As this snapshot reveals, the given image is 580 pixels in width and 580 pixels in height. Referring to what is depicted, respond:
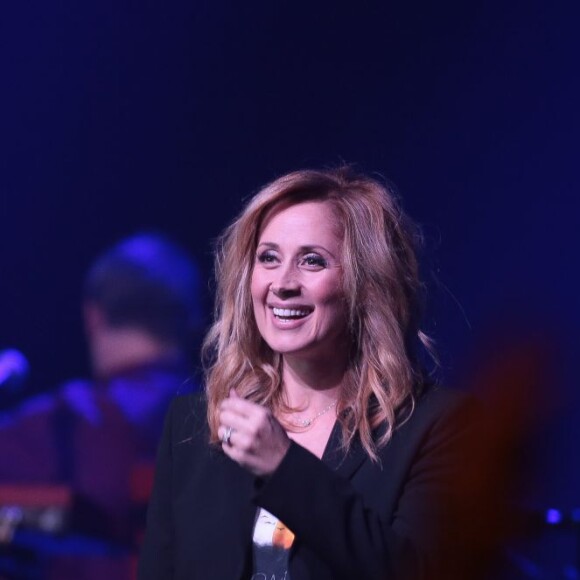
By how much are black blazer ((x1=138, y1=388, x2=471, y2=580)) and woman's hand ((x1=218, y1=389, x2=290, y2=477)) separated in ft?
0.08

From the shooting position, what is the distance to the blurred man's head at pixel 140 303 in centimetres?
332

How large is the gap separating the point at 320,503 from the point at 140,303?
1895 mm

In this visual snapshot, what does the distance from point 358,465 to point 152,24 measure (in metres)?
2.04

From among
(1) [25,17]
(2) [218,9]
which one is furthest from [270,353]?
(1) [25,17]

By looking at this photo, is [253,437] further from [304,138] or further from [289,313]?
[304,138]

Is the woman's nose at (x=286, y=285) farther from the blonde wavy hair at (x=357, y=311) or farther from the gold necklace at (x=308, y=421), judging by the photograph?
the gold necklace at (x=308, y=421)

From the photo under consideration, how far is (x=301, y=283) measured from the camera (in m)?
2.03

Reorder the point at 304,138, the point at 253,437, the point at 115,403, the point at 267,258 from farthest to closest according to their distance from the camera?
1. the point at 115,403
2. the point at 304,138
3. the point at 267,258
4. the point at 253,437

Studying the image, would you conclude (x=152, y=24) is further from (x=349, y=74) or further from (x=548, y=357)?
(x=548, y=357)

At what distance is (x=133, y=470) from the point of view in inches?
132

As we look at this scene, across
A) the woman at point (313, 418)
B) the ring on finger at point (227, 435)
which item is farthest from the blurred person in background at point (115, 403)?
the ring on finger at point (227, 435)

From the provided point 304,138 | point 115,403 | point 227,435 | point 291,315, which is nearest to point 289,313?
point 291,315

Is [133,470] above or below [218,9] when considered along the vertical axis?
below

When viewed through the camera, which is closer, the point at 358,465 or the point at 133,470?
the point at 358,465
